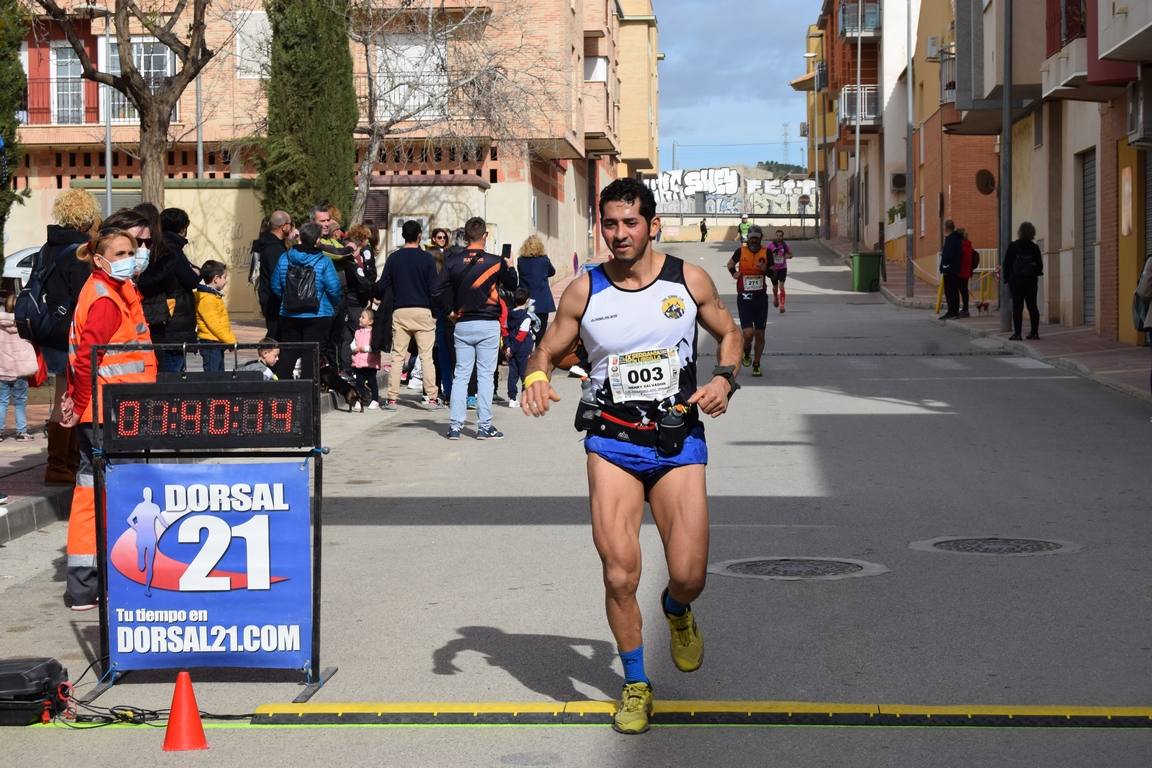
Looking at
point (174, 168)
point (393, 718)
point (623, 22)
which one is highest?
point (623, 22)

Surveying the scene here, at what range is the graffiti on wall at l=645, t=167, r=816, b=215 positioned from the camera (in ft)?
400

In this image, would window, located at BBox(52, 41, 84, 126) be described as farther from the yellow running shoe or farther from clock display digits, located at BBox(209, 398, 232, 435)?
the yellow running shoe

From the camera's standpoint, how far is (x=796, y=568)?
898 centimetres

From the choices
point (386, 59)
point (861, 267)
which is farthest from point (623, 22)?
point (386, 59)

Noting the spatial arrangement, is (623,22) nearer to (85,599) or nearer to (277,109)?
(277,109)

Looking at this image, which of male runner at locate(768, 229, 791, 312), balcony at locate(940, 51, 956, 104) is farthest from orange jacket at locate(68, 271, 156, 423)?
balcony at locate(940, 51, 956, 104)

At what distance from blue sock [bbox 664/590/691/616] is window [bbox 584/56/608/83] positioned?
48189 mm

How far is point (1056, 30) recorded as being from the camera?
26.9m

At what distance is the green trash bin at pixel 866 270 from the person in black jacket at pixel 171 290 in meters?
38.5

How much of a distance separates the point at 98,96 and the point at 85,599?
3537cm

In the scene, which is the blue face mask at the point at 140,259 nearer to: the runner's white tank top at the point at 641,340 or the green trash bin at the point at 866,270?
the runner's white tank top at the point at 641,340

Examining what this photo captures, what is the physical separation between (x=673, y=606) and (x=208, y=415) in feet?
6.14

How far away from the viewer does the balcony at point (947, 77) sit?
129ft

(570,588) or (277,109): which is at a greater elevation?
(277,109)
